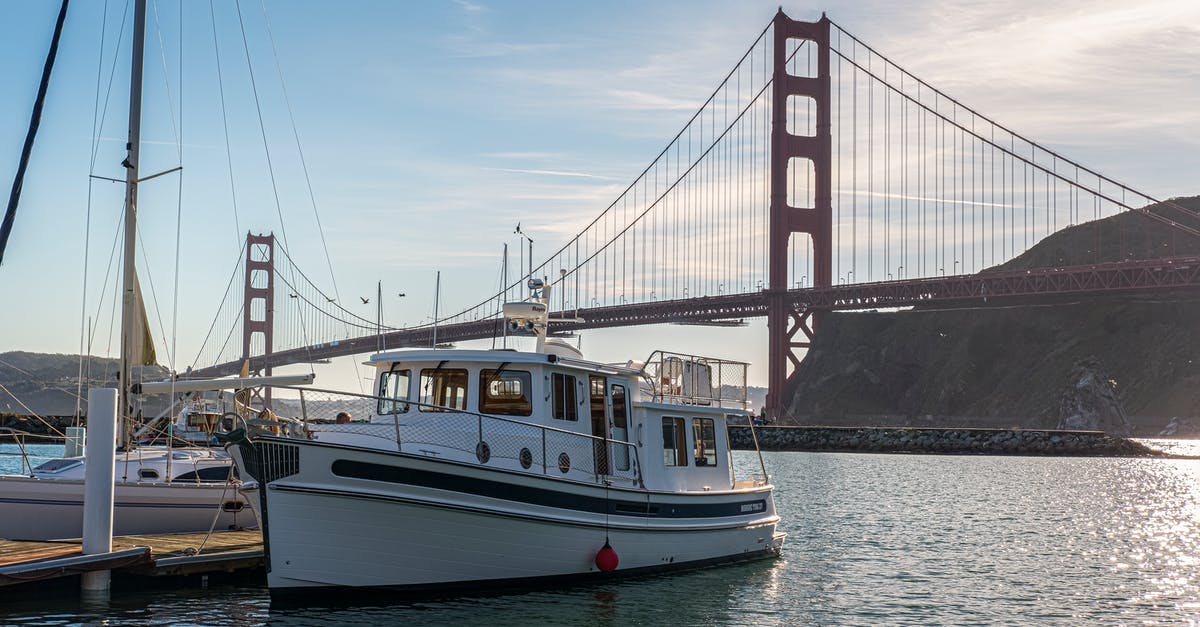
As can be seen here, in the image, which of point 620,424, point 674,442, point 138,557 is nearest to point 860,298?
point 674,442

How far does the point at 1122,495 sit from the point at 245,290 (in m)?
74.1

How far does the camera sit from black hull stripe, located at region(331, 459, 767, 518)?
46.7 ft

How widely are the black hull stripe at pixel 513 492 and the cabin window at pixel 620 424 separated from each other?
0.66 m

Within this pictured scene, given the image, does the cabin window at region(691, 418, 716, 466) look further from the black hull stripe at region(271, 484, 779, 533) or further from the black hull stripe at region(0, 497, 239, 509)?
the black hull stripe at region(0, 497, 239, 509)

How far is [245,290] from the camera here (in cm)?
9762

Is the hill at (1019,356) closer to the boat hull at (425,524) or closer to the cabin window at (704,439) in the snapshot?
the cabin window at (704,439)

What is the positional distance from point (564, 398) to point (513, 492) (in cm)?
199

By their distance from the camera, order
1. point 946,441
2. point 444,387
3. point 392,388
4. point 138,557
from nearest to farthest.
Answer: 1. point 138,557
2. point 444,387
3. point 392,388
4. point 946,441

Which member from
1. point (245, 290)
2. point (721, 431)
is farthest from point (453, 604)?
point (245, 290)

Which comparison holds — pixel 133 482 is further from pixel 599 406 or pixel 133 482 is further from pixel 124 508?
pixel 599 406

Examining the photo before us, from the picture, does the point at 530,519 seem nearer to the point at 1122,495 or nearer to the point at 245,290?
the point at 1122,495

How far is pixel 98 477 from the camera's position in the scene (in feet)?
47.9

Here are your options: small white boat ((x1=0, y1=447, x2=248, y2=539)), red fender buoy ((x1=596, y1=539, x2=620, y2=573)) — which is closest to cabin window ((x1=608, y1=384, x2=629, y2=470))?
red fender buoy ((x1=596, y1=539, x2=620, y2=573))

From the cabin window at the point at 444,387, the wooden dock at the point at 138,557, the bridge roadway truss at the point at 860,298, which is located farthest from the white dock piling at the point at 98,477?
the bridge roadway truss at the point at 860,298
